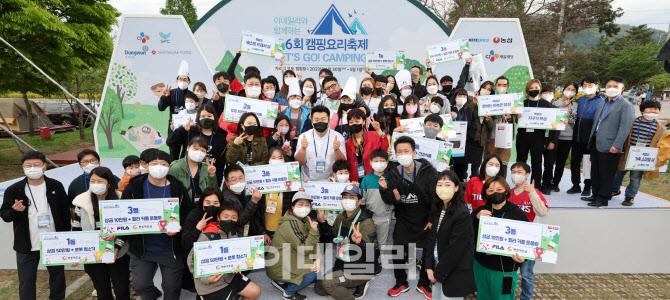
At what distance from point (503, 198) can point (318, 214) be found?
2225mm

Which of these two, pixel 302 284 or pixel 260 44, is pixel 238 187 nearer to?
pixel 302 284

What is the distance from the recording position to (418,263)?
5383 mm

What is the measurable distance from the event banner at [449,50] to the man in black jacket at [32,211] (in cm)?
703

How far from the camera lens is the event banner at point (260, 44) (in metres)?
7.50

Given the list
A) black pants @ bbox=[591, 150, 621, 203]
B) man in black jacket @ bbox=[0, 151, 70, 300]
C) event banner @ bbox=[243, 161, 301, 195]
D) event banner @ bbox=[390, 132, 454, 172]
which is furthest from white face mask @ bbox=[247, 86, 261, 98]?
black pants @ bbox=[591, 150, 621, 203]

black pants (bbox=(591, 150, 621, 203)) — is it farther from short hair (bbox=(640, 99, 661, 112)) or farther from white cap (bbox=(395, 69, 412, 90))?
white cap (bbox=(395, 69, 412, 90))

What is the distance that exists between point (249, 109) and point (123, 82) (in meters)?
6.17

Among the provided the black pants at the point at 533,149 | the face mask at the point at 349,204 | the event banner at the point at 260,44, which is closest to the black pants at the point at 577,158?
the black pants at the point at 533,149

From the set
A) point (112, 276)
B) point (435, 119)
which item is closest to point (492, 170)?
point (435, 119)

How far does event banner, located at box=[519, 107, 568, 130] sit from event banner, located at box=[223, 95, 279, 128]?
14.2ft

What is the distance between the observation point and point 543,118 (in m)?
6.32

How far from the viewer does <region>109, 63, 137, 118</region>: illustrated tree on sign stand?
376 inches

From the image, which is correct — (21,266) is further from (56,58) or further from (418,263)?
(56,58)

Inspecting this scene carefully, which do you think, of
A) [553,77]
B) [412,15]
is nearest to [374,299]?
[412,15]
